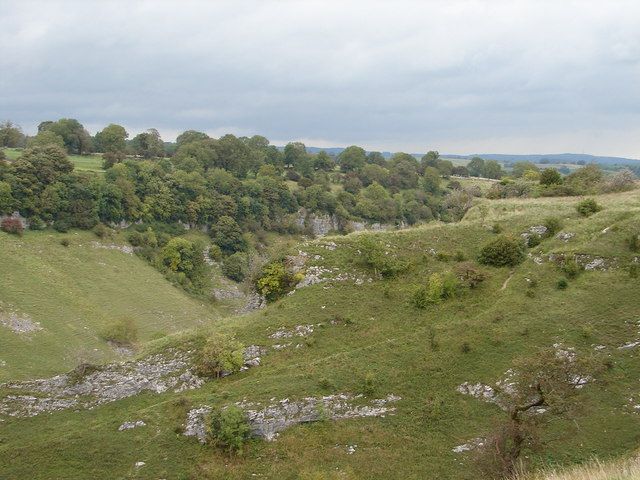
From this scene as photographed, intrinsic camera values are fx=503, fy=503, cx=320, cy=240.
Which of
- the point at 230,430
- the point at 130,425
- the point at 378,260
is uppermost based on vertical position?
the point at 378,260

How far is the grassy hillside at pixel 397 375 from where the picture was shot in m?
23.2

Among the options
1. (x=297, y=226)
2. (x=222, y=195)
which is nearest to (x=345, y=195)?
(x=297, y=226)

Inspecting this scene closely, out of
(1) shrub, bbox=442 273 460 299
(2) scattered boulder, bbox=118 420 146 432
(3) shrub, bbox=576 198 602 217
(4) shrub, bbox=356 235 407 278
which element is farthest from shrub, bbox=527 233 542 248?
(2) scattered boulder, bbox=118 420 146 432

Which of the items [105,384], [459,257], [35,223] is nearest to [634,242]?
[459,257]

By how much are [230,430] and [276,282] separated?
15125mm

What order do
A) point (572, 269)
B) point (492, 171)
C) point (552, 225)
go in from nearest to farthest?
point (572, 269), point (552, 225), point (492, 171)

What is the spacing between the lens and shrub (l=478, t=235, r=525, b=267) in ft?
120

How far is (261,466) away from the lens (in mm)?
23875

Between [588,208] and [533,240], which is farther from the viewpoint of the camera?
[588,208]

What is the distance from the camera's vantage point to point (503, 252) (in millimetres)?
36656

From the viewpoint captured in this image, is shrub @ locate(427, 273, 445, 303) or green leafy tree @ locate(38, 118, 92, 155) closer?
shrub @ locate(427, 273, 445, 303)

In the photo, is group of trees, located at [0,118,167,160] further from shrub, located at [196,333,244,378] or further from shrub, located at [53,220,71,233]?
shrub, located at [196,333,244,378]

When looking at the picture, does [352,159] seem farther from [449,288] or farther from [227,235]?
[449,288]

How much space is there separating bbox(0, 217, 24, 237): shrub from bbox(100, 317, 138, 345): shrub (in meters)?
25.5
